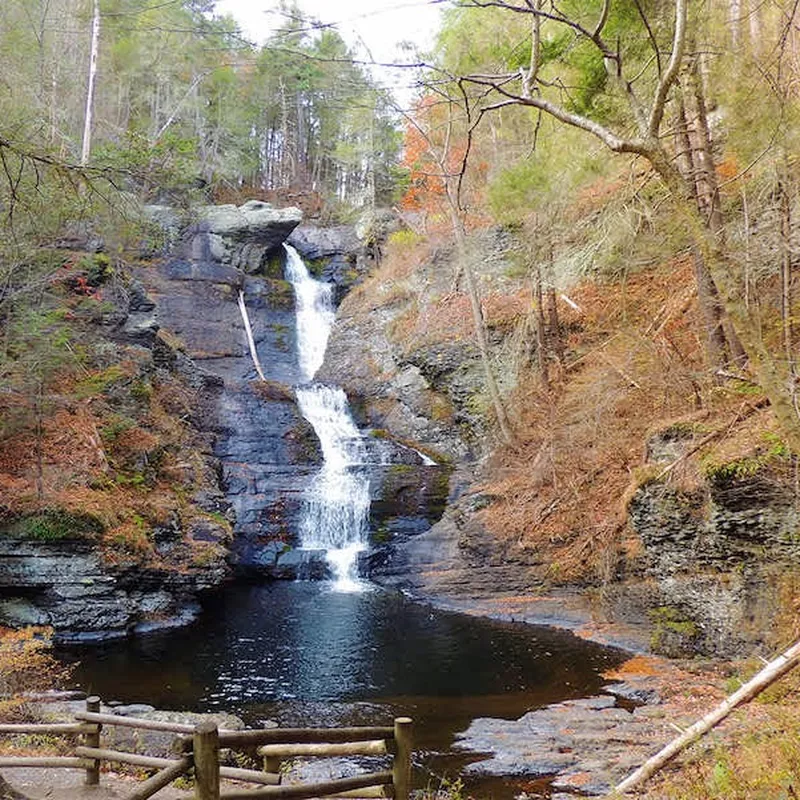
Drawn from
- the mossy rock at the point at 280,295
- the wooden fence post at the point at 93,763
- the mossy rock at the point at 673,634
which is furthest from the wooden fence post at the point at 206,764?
the mossy rock at the point at 280,295

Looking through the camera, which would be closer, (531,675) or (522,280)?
(531,675)

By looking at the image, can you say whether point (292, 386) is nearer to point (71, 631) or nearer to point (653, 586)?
point (71, 631)

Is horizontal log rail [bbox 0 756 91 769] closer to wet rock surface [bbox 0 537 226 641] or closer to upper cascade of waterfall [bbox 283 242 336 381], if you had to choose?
wet rock surface [bbox 0 537 226 641]

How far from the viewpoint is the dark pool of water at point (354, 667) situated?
9.72 metres

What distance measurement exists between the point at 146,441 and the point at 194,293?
1380 centimetres

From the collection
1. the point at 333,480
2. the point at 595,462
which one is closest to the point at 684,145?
the point at 595,462

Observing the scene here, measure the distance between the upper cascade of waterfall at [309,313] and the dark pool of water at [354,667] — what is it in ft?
49.6

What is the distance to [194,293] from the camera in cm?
2992

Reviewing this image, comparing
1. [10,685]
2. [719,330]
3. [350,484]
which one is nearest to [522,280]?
[350,484]

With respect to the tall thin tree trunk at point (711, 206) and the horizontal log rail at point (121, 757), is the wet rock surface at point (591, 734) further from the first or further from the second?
the tall thin tree trunk at point (711, 206)

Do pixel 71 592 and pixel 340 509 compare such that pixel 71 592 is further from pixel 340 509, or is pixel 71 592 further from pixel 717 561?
pixel 717 561

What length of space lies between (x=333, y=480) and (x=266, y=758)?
51.1ft

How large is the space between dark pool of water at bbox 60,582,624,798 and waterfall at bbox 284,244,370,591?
297 centimetres

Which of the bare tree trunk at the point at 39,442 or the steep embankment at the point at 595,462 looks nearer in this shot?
the steep embankment at the point at 595,462
